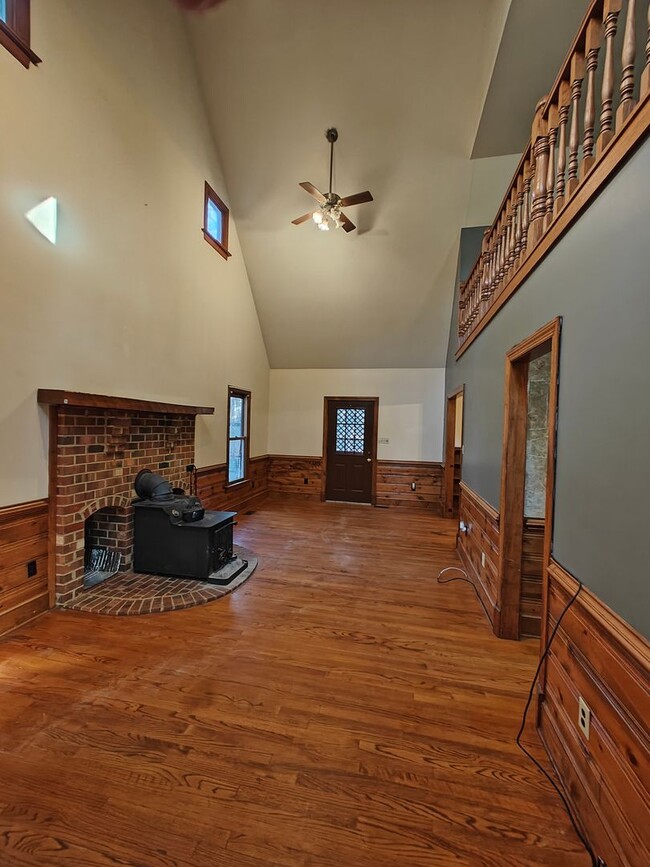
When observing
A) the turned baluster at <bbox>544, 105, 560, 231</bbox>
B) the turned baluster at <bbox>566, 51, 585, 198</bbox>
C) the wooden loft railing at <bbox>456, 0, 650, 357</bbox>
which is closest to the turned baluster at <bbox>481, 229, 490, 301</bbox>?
A: the wooden loft railing at <bbox>456, 0, 650, 357</bbox>

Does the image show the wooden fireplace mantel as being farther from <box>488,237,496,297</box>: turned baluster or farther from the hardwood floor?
<box>488,237,496,297</box>: turned baluster

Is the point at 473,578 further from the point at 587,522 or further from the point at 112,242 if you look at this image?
the point at 112,242

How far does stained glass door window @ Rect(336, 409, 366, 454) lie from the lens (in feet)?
23.2

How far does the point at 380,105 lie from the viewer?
13.4ft

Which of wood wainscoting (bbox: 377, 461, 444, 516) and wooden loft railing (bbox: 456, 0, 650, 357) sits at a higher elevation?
wooden loft railing (bbox: 456, 0, 650, 357)

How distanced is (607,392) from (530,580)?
175 centimetres

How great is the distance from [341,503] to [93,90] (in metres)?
6.12

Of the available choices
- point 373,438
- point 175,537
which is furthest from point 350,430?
point 175,537

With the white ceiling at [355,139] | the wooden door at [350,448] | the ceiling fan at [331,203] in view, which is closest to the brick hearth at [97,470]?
the ceiling fan at [331,203]

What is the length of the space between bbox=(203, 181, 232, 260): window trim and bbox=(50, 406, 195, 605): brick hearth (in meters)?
2.40

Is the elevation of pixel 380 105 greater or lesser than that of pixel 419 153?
greater

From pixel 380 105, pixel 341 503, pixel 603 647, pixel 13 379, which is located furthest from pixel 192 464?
pixel 380 105

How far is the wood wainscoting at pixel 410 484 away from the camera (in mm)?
6719

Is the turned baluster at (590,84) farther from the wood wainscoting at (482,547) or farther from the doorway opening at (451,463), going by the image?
the doorway opening at (451,463)
